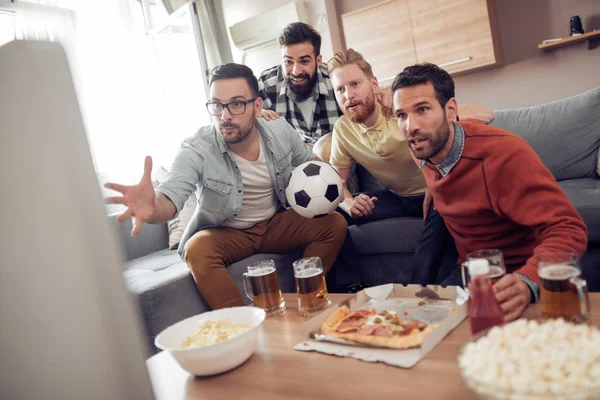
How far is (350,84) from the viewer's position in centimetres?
221

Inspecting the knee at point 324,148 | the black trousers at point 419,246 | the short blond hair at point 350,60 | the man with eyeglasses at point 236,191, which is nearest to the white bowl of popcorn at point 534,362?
the black trousers at point 419,246

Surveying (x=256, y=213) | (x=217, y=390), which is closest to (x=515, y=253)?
(x=217, y=390)

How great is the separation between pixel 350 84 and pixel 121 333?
6.51 ft

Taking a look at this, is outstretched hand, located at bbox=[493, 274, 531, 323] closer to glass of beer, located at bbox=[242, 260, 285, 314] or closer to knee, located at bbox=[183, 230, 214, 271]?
glass of beer, located at bbox=[242, 260, 285, 314]

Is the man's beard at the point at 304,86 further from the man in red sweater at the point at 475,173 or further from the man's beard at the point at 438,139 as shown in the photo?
the man's beard at the point at 438,139

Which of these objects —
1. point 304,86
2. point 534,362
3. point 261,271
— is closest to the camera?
point 534,362

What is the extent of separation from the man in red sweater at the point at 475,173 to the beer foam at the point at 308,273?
19.2 inches

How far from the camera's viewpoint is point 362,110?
2201 mm

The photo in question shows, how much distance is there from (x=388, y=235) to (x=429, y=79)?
101cm

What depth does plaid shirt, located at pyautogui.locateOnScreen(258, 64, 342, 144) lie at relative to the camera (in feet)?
8.99

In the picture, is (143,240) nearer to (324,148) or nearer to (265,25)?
(324,148)

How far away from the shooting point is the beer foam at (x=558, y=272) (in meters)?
0.83

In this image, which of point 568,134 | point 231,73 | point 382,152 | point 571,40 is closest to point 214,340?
point 231,73

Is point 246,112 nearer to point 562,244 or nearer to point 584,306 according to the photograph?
point 562,244
